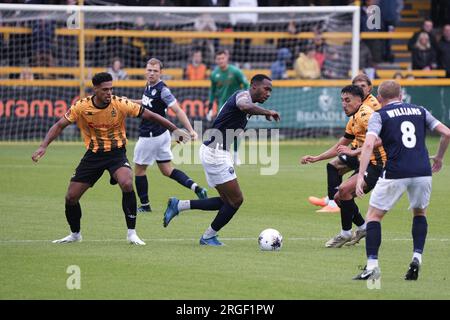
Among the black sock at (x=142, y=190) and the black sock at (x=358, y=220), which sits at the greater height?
the black sock at (x=358, y=220)

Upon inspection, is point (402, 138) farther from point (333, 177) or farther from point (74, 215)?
point (333, 177)

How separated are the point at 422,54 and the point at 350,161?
56.8ft

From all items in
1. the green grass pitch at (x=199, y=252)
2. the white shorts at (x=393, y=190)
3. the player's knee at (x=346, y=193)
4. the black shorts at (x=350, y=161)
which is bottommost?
the green grass pitch at (x=199, y=252)

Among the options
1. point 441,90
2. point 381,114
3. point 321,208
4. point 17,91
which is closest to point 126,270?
point 381,114

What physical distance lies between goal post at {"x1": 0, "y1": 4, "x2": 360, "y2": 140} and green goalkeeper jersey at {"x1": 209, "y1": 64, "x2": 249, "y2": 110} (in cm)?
291

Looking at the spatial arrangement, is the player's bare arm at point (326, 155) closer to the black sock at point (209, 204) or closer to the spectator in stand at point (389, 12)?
the black sock at point (209, 204)

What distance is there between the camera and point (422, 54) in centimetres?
3067

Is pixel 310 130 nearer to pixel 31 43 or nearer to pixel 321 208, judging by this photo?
pixel 31 43

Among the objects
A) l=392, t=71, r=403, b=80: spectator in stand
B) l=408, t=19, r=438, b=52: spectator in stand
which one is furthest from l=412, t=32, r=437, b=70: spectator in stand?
l=392, t=71, r=403, b=80: spectator in stand

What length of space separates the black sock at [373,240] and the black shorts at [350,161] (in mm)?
3907

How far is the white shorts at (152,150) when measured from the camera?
16.4m

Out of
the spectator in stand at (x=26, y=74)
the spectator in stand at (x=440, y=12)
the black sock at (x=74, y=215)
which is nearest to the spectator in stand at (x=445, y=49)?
the spectator in stand at (x=440, y=12)

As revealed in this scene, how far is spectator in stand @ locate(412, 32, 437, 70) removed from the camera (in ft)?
100

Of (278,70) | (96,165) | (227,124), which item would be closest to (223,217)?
(227,124)
